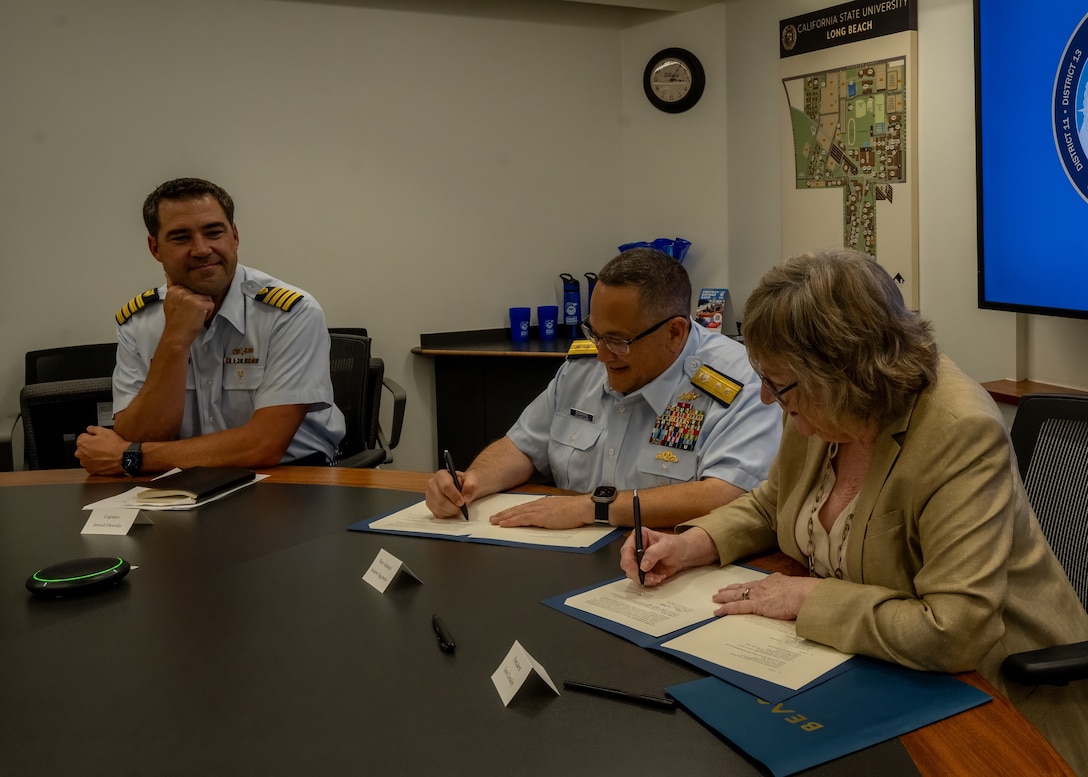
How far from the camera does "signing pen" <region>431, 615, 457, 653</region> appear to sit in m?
1.45

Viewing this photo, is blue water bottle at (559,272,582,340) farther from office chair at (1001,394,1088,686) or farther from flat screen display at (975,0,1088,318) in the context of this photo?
office chair at (1001,394,1088,686)

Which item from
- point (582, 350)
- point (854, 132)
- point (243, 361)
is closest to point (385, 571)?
point (582, 350)

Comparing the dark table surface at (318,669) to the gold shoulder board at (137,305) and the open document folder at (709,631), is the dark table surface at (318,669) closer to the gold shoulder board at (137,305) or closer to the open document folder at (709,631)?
the open document folder at (709,631)

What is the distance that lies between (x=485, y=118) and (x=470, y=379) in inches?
50.0

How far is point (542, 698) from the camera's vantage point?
1292 mm

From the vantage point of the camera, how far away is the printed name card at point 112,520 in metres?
2.12

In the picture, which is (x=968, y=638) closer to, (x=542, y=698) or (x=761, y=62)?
(x=542, y=698)

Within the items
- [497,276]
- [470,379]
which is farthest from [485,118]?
[470,379]

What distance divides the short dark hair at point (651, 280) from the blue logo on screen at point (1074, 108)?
1.55m

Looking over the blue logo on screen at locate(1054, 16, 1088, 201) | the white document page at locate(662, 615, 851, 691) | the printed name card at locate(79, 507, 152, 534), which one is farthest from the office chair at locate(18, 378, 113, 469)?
the blue logo on screen at locate(1054, 16, 1088, 201)

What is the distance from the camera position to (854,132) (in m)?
4.11

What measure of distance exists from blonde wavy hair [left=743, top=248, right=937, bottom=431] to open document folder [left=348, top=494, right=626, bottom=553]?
566 millimetres

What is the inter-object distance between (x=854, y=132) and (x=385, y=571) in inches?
123

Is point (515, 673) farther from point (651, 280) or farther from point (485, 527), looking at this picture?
point (651, 280)
